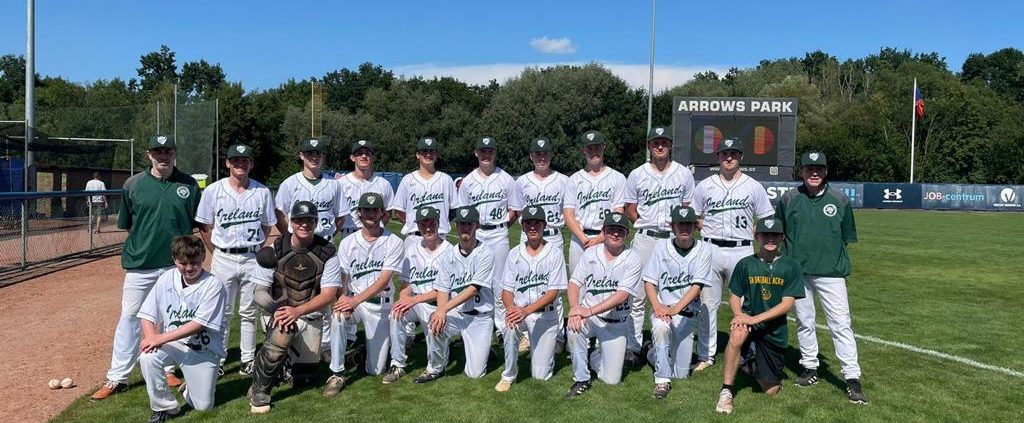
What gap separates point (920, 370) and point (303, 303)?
5.11 metres

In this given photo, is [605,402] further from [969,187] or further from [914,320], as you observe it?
[969,187]

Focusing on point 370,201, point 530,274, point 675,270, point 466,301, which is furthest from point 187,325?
point 675,270

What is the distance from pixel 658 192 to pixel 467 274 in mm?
1920

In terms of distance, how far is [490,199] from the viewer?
6797 mm

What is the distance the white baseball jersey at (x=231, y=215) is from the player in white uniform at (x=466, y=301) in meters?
1.53

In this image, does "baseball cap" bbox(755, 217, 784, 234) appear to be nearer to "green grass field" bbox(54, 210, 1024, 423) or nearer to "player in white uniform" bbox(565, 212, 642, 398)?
"player in white uniform" bbox(565, 212, 642, 398)

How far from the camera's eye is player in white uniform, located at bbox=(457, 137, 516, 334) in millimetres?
6785

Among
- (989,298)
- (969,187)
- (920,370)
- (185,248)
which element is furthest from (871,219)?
(185,248)

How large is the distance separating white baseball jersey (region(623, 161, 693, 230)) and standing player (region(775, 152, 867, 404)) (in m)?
0.99

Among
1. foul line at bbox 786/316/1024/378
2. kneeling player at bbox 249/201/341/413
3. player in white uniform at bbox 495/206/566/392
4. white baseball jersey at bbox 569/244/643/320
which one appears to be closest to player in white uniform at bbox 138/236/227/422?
kneeling player at bbox 249/201/341/413

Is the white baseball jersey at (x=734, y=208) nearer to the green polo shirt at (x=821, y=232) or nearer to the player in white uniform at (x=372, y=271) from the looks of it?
the green polo shirt at (x=821, y=232)

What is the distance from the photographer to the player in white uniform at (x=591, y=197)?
657cm

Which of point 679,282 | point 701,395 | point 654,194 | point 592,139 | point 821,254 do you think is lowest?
point 701,395

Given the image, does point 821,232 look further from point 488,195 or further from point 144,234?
point 144,234
